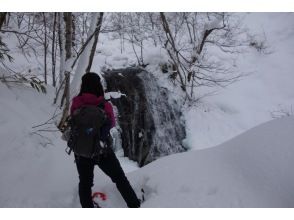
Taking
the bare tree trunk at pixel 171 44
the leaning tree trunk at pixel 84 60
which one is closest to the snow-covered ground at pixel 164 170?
the leaning tree trunk at pixel 84 60

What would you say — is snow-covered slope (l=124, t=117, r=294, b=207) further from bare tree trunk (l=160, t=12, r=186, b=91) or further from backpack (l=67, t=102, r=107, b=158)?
bare tree trunk (l=160, t=12, r=186, b=91)

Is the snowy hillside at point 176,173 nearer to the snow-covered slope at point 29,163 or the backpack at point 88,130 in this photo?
the snow-covered slope at point 29,163

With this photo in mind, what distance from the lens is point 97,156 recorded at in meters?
2.63

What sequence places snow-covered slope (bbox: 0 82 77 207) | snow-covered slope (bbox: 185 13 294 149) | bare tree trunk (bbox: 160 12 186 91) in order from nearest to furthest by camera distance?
snow-covered slope (bbox: 0 82 77 207) → bare tree trunk (bbox: 160 12 186 91) → snow-covered slope (bbox: 185 13 294 149)

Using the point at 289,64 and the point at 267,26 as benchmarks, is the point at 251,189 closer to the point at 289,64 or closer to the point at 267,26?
the point at 289,64

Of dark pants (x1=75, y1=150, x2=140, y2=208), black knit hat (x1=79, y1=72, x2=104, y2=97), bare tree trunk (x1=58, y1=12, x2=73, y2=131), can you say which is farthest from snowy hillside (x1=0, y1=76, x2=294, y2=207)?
black knit hat (x1=79, y1=72, x2=104, y2=97)

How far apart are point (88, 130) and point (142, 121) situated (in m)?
6.50

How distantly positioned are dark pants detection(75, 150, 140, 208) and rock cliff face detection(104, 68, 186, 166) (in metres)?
5.90

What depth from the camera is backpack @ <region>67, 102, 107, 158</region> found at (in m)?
2.54

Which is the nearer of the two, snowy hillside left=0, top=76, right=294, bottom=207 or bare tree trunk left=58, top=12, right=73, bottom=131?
snowy hillside left=0, top=76, right=294, bottom=207

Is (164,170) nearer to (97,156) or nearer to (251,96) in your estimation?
(97,156)

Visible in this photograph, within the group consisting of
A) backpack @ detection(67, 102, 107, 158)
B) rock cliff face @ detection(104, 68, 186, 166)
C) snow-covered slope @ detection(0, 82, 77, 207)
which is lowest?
rock cliff face @ detection(104, 68, 186, 166)

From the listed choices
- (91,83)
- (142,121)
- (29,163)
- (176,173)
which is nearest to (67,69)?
(29,163)

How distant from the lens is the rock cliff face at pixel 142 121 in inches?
351
